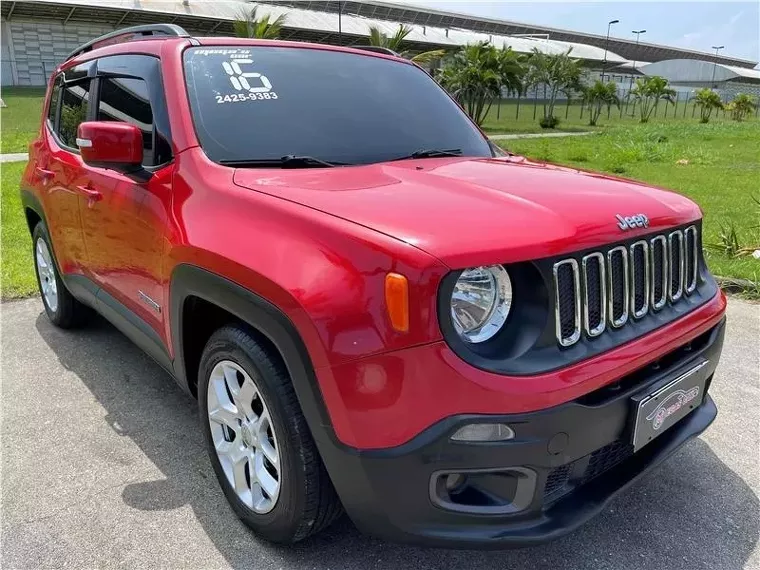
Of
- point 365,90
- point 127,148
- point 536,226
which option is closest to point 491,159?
point 365,90

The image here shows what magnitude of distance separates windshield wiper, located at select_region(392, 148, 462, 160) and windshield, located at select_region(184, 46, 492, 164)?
0.09ft

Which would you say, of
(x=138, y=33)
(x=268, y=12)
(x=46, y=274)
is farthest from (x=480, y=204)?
(x=268, y=12)

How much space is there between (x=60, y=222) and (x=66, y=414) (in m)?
1.21

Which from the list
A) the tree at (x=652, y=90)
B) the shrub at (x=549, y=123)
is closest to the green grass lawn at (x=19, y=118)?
the shrub at (x=549, y=123)

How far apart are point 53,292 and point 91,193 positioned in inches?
62.6

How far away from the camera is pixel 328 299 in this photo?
187cm

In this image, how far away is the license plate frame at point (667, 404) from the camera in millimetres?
2053

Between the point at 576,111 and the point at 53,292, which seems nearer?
the point at 53,292

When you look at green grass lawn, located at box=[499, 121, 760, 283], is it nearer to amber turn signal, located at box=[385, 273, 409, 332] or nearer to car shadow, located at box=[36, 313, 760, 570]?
car shadow, located at box=[36, 313, 760, 570]

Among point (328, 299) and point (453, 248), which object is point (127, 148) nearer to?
point (328, 299)

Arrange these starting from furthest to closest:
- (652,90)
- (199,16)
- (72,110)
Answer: (652,90), (199,16), (72,110)

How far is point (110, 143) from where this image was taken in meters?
2.66

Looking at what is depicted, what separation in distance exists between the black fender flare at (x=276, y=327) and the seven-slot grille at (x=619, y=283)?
2.42ft

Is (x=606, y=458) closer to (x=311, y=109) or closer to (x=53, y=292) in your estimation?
(x=311, y=109)
